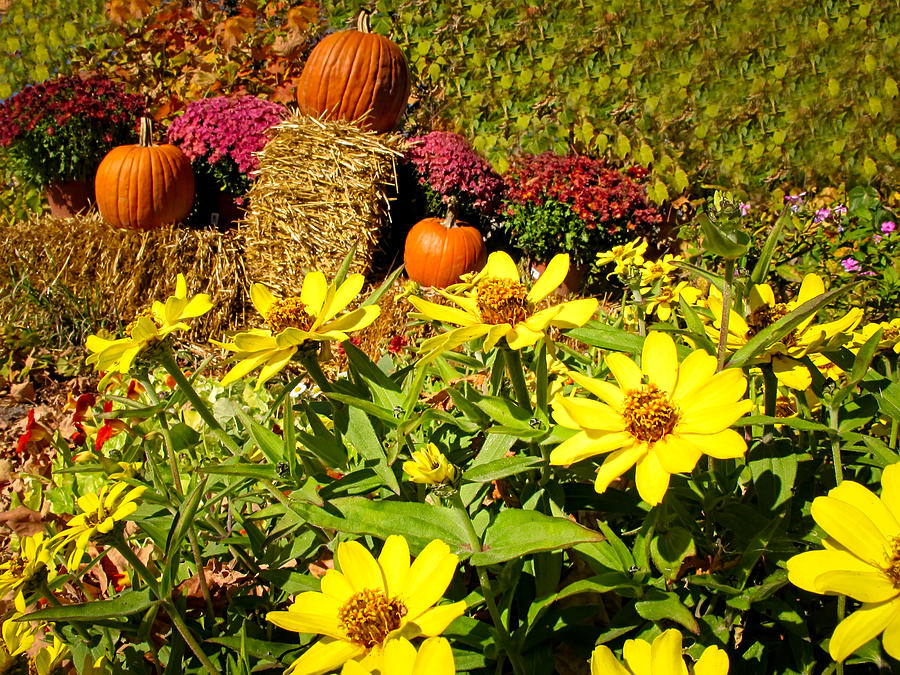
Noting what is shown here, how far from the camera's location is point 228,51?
18.9ft

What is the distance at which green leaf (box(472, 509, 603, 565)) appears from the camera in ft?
2.16

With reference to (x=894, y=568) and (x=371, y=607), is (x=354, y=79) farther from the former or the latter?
(x=894, y=568)

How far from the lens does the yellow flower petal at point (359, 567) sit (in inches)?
27.5

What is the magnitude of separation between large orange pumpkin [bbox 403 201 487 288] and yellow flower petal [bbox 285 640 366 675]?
3.27 m

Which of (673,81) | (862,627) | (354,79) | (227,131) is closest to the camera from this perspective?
(862,627)

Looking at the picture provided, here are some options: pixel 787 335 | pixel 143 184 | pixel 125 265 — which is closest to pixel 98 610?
pixel 787 335

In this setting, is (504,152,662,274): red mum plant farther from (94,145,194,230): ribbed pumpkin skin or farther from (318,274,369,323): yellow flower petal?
(318,274,369,323): yellow flower petal

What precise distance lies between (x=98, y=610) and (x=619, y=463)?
0.70 metres

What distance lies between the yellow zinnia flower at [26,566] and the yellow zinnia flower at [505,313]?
66 centimetres

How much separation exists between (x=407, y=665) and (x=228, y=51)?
634 cm

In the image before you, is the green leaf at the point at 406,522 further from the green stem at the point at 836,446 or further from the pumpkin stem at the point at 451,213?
the pumpkin stem at the point at 451,213

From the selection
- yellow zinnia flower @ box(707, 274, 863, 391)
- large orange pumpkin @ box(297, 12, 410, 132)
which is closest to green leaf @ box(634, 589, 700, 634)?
yellow zinnia flower @ box(707, 274, 863, 391)

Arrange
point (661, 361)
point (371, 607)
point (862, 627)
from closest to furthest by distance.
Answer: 1. point (862, 627)
2. point (371, 607)
3. point (661, 361)

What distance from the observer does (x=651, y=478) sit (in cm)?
66
